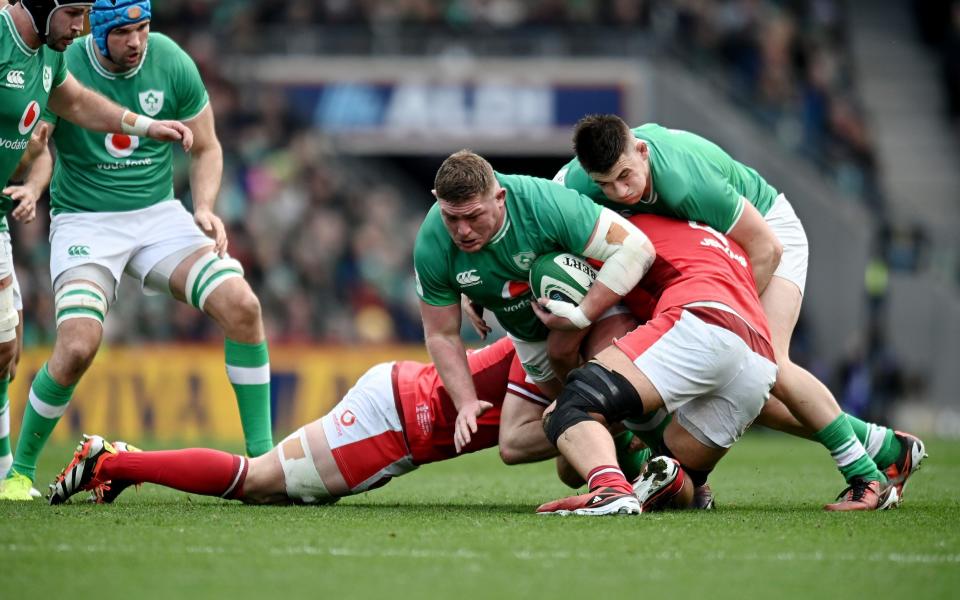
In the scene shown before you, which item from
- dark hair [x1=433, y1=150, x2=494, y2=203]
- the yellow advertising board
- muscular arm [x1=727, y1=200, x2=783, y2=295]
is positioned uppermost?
dark hair [x1=433, y1=150, x2=494, y2=203]

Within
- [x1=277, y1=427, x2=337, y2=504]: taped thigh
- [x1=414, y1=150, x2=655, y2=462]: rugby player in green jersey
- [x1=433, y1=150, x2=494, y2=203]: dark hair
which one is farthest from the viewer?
[x1=277, y1=427, x2=337, y2=504]: taped thigh

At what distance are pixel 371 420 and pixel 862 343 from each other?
47.4ft

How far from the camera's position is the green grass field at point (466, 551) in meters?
4.88

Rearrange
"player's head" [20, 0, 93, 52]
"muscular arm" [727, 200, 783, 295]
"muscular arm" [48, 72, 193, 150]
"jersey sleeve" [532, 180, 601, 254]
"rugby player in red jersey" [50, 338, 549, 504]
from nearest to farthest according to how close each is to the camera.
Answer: "jersey sleeve" [532, 180, 601, 254]
"player's head" [20, 0, 93, 52]
"rugby player in red jersey" [50, 338, 549, 504]
"muscular arm" [727, 200, 783, 295]
"muscular arm" [48, 72, 193, 150]

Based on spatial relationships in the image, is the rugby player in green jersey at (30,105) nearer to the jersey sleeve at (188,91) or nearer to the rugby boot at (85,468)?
the jersey sleeve at (188,91)

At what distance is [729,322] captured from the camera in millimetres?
6922

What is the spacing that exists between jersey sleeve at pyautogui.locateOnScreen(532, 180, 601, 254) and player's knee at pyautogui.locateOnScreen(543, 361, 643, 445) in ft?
2.03

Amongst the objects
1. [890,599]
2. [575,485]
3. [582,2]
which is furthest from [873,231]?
[890,599]

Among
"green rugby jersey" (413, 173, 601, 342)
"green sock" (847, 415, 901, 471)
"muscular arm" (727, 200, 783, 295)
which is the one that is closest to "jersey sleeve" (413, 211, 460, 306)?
"green rugby jersey" (413, 173, 601, 342)

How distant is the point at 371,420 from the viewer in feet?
24.2

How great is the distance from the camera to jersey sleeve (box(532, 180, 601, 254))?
6.93 meters

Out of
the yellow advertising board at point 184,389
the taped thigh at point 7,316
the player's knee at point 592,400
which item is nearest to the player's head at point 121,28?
the taped thigh at point 7,316

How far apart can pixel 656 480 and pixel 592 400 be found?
620mm

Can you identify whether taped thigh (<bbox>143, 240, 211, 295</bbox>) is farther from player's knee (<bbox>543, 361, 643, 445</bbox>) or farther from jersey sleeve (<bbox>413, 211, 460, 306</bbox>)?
player's knee (<bbox>543, 361, 643, 445</bbox>)
